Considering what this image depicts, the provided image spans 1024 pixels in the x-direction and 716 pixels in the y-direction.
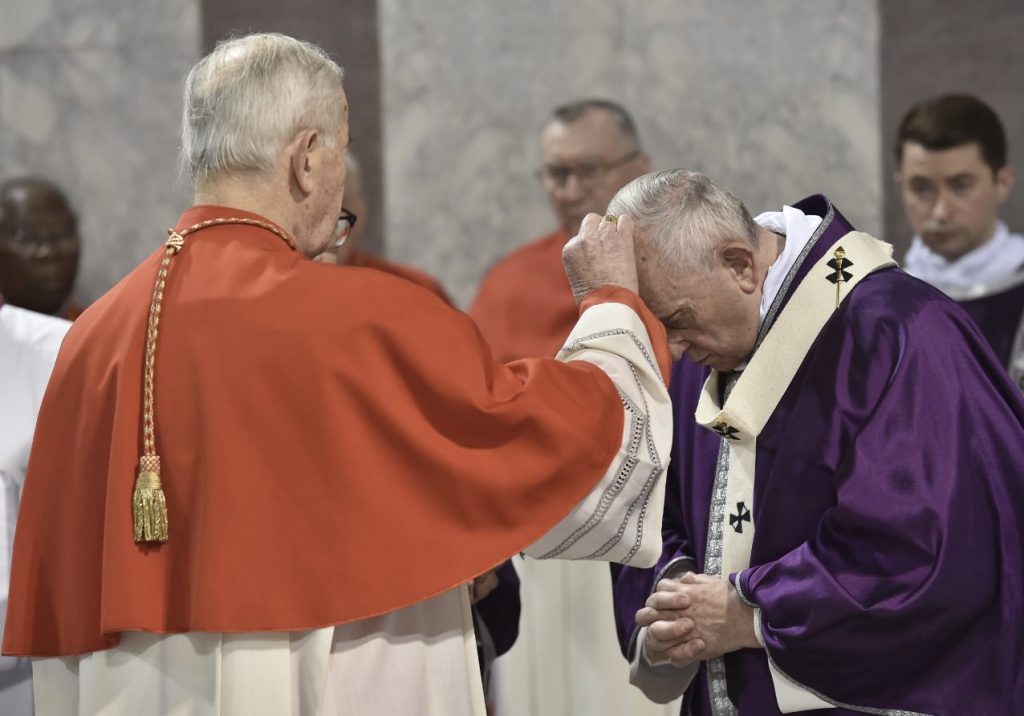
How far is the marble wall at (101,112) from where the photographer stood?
695 cm

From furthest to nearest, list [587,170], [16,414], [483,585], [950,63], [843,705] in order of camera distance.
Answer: [950,63]
[587,170]
[16,414]
[483,585]
[843,705]

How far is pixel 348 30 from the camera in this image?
707cm

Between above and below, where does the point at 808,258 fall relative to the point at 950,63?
below

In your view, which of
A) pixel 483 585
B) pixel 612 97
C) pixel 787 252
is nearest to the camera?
pixel 787 252

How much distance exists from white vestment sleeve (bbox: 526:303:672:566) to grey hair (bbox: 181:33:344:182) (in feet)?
2.18

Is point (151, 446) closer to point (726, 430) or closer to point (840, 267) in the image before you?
point (726, 430)

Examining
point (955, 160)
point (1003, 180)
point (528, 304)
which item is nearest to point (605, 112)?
point (528, 304)

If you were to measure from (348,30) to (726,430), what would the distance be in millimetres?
4461

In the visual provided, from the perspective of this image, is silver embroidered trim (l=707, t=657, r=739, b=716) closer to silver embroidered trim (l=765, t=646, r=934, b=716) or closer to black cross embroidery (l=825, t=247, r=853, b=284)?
silver embroidered trim (l=765, t=646, r=934, b=716)

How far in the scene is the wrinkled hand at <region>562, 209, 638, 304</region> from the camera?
2.97 m

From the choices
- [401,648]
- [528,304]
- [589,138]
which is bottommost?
[401,648]

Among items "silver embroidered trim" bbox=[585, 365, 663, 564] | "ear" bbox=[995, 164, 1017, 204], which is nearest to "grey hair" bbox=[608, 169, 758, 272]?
"silver embroidered trim" bbox=[585, 365, 663, 564]

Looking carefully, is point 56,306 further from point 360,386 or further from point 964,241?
point 964,241

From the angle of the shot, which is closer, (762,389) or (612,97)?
(762,389)
